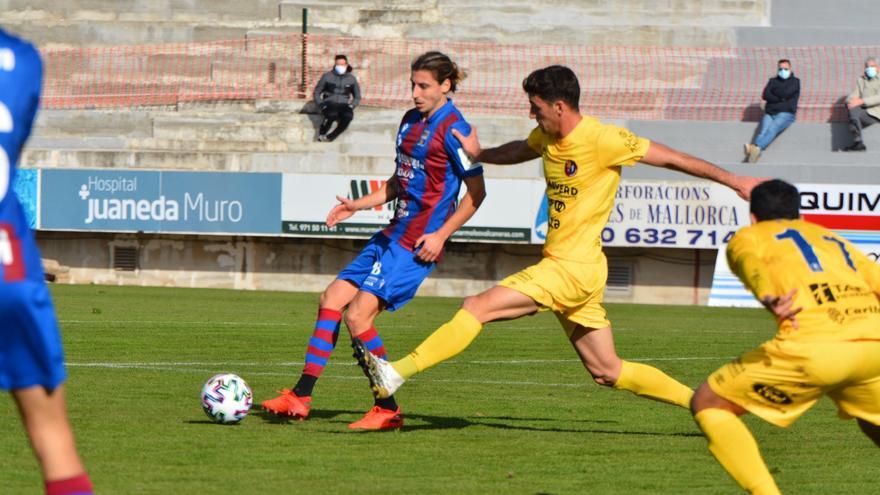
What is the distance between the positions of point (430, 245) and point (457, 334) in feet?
2.74

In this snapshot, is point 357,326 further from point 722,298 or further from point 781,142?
point 781,142

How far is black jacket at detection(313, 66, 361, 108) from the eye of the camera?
1096 inches

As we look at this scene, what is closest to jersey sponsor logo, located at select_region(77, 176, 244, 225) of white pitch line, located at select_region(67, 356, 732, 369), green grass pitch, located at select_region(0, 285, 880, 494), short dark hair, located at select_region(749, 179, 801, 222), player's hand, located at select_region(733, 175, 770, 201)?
green grass pitch, located at select_region(0, 285, 880, 494)

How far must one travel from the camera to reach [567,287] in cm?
863

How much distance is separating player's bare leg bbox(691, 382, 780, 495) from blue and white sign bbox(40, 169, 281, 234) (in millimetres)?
19890

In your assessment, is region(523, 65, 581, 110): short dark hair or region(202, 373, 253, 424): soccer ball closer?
region(523, 65, 581, 110): short dark hair

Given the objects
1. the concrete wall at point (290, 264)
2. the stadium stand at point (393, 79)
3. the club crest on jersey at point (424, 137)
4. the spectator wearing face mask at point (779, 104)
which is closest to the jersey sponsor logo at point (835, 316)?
the club crest on jersey at point (424, 137)

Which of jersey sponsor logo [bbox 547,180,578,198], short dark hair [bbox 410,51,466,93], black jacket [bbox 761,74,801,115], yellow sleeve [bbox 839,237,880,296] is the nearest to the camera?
yellow sleeve [bbox 839,237,880,296]

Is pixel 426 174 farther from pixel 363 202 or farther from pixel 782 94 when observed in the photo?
pixel 782 94

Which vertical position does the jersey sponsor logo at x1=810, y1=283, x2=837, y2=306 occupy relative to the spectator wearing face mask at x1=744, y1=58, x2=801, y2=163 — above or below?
below

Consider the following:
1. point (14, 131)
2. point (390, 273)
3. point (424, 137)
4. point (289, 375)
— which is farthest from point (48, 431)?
point (289, 375)

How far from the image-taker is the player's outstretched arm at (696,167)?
7426mm

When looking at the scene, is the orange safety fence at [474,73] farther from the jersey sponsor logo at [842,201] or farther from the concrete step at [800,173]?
the jersey sponsor logo at [842,201]

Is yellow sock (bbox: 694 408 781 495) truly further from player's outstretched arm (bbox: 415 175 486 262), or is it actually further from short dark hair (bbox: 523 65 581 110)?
player's outstretched arm (bbox: 415 175 486 262)
